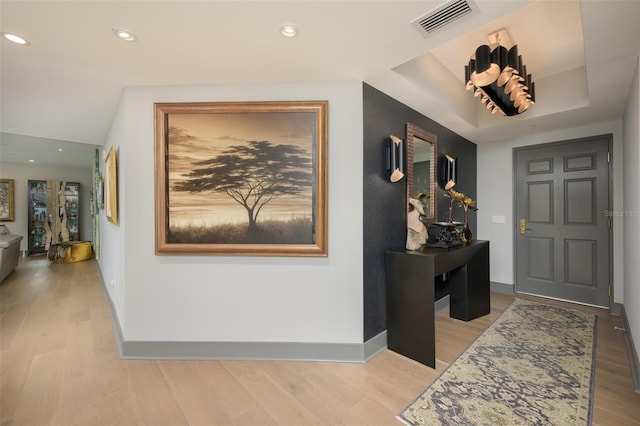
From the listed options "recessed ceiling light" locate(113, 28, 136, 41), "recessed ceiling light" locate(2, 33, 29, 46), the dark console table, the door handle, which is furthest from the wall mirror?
"recessed ceiling light" locate(2, 33, 29, 46)

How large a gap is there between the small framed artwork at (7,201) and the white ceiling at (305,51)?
5.58m

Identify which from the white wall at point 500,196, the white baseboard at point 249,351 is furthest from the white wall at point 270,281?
the white wall at point 500,196

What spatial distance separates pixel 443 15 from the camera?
1.55 meters

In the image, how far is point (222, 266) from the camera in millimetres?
2352

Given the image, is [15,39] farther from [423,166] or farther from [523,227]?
[523,227]

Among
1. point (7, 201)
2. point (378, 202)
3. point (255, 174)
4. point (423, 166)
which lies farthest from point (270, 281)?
point (7, 201)

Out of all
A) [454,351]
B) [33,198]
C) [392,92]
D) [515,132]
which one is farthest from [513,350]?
[33,198]

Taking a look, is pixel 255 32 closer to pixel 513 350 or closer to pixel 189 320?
pixel 189 320

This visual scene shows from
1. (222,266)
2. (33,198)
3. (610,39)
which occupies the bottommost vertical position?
(222,266)

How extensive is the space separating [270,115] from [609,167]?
429 cm

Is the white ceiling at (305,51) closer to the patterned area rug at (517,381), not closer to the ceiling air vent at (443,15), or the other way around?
the ceiling air vent at (443,15)

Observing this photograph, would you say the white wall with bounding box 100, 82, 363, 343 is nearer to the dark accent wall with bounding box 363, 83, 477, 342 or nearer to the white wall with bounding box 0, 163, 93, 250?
the dark accent wall with bounding box 363, 83, 477, 342

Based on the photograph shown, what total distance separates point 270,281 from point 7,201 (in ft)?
30.0

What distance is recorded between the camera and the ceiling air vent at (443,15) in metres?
1.48
